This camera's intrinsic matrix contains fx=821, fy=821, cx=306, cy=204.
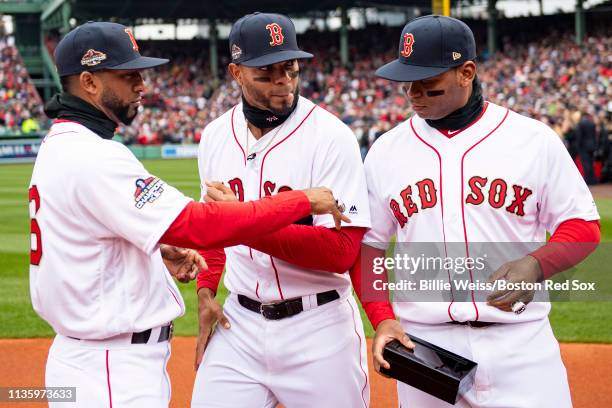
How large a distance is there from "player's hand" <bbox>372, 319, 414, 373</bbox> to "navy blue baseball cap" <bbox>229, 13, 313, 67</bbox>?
1.08 metres

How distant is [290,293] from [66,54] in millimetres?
1226

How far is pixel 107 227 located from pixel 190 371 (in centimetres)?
337

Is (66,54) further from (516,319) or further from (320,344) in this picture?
(516,319)

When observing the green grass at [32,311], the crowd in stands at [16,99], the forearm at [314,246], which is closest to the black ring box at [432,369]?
the forearm at [314,246]

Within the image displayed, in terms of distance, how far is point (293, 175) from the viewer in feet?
10.6

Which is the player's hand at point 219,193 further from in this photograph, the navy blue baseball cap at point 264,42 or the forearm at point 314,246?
the navy blue baseball cap at point 264,42

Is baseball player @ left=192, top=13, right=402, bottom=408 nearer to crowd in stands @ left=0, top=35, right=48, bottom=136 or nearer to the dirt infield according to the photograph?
the dirt infield

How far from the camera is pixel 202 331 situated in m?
3.42

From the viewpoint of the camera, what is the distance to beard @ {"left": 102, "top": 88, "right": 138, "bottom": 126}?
117 inches

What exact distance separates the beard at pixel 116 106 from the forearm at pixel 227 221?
0.50 metres

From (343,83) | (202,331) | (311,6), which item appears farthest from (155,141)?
(202,331)

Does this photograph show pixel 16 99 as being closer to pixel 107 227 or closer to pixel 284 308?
pixel 284 308

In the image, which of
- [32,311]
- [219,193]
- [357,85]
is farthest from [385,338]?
[357,85]

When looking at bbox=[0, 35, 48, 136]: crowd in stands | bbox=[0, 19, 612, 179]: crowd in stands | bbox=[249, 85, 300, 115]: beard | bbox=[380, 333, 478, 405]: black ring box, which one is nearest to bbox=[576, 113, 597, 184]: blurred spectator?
bbox=[0, 19, 612, 179]: crowd in stands
